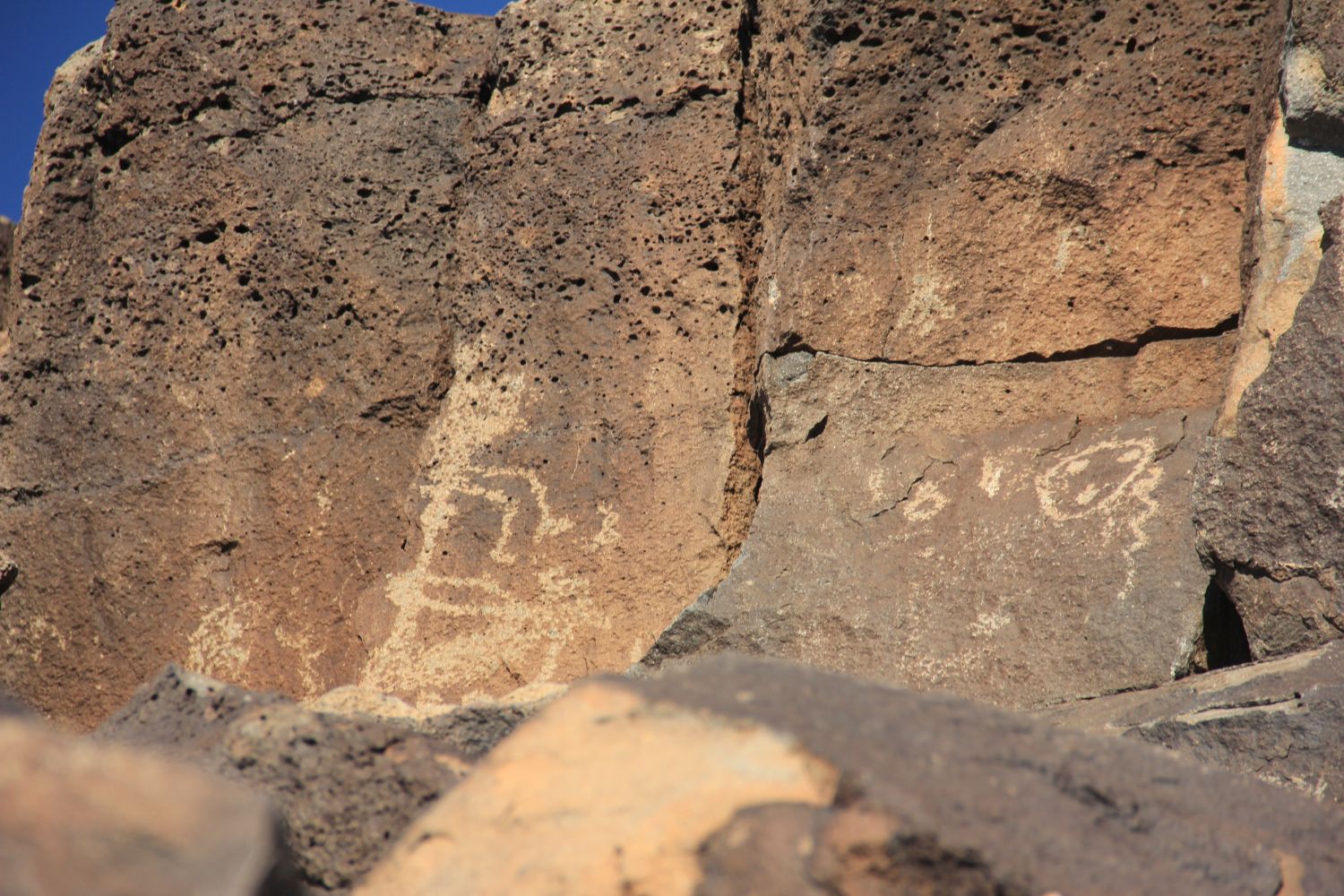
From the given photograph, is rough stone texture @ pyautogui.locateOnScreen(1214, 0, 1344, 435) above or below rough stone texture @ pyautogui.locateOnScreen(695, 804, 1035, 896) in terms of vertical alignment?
above

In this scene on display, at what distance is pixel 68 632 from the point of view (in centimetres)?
337

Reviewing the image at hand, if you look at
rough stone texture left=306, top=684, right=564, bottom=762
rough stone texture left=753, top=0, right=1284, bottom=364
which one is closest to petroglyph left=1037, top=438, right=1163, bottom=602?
rough stone texture left=753, top=0, right=1284, bottom=364

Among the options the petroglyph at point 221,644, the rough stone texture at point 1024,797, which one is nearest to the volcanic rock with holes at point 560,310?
the petroglyph at point 221,644

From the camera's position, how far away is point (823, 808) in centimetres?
104

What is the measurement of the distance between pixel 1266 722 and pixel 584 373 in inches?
71.3

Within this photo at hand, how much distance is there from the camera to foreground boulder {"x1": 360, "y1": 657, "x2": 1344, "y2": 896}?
1.03 meters

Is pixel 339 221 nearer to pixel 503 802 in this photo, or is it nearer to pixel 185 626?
pixel 185 626

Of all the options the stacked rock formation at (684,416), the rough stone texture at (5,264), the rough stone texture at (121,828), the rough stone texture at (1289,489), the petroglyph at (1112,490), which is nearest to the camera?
the rough stone texture at (121,828)

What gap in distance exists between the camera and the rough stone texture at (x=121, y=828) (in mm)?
840

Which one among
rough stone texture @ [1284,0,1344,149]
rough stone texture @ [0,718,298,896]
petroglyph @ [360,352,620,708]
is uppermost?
rough stone texture @ [1284,0,1344,149]

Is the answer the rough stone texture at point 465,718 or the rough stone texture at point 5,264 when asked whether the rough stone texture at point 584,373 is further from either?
the rough stone texture at point 5,264

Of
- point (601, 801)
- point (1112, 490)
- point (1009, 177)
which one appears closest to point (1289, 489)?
point (1112, 490)

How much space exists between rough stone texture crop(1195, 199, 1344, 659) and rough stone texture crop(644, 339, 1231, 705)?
0.13 meters

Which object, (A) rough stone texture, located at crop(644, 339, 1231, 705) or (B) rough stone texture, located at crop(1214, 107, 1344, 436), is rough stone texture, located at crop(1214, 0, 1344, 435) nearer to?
(B) rough stone texture, located at crop(1214, 107, 1344, 436)
